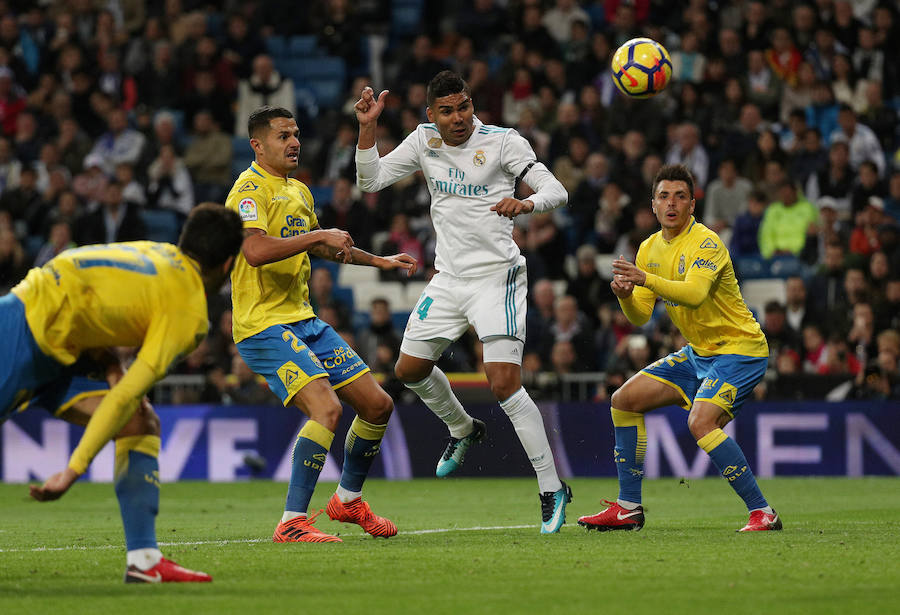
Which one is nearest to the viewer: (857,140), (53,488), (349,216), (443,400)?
(53,488)

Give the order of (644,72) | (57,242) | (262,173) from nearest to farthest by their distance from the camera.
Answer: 1. (262,173)
2. (644,72)
3. (57,242)

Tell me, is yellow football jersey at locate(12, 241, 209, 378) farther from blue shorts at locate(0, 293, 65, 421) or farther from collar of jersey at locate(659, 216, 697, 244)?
collar of jersey at locate(659, 216, 697, 244)

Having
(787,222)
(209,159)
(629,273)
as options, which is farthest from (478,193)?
(209,159)

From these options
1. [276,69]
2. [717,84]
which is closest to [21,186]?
[276,69]

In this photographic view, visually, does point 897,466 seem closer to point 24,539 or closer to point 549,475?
point 549,475

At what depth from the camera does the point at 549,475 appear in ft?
29.5

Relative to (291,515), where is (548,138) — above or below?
above

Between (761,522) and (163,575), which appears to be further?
(761,522)

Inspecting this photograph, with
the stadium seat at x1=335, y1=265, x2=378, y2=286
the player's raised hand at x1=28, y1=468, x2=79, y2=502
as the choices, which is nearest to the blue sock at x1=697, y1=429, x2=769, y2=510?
the player's raised hand at x1=28, y1=468, x2=79, y2=502

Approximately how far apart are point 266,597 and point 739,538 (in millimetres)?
3427

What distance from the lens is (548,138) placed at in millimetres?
19672

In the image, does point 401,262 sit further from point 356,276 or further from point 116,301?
point 356,276

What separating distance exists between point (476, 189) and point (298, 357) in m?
1.80

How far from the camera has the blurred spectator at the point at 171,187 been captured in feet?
66.6
